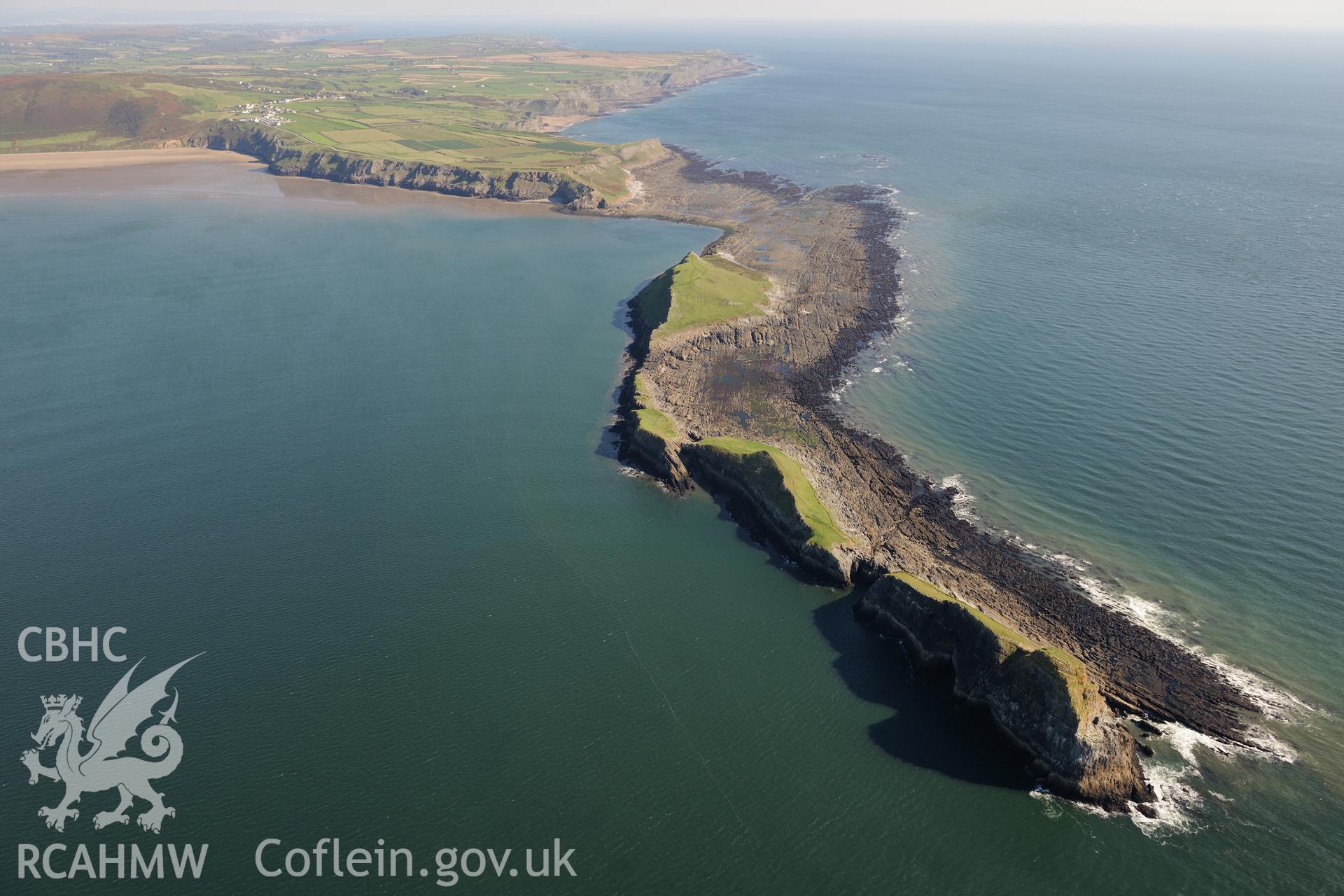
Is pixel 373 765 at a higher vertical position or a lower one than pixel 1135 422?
lower

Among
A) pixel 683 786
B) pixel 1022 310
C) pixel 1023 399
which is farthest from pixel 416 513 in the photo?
pixel 1022 310

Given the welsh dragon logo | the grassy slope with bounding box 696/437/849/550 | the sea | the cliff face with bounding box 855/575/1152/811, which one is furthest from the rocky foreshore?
the welsh dragon logo

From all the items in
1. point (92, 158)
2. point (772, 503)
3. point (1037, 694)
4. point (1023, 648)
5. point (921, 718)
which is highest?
point (92, 158)

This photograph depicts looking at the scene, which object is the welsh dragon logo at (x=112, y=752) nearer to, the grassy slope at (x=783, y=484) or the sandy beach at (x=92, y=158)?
the grassy slope at (x=783, y=484)

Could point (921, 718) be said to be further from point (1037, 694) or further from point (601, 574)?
point (601, 574)

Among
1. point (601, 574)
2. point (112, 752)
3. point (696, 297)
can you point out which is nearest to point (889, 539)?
point (601, 574)

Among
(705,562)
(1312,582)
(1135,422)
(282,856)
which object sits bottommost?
(282,856)

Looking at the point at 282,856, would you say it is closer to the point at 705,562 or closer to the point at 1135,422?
the point at 705,562
